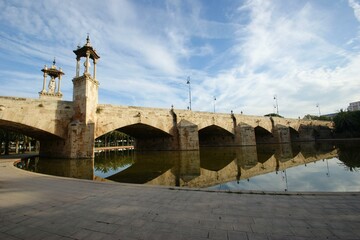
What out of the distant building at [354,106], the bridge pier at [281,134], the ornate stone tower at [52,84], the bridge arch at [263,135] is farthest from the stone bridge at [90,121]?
the distant building at [354,106]

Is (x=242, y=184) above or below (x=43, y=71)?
below

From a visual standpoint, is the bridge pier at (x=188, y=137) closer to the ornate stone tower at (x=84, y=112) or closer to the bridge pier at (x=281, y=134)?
the ornate stone tower at (x=84, y=112)

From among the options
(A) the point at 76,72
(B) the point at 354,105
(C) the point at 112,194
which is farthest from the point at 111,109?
(B) the point at 354,105

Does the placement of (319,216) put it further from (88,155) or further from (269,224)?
(88,155)

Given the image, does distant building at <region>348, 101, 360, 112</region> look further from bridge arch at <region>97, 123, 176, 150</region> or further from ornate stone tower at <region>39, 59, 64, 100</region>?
ornate stone tower at <region>39, 59, 64, 100</region>

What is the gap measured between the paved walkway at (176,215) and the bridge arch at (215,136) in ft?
91.5

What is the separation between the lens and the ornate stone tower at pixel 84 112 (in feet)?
60.0

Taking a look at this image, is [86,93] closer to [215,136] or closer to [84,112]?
[84,112]

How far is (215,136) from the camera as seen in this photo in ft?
127

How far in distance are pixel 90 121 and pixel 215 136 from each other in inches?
984

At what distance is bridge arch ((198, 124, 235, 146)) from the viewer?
34500 millimetres

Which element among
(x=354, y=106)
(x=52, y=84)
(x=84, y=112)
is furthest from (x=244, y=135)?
(x=354, y=106)

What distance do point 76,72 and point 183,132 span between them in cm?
1439

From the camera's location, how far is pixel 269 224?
3242mm
